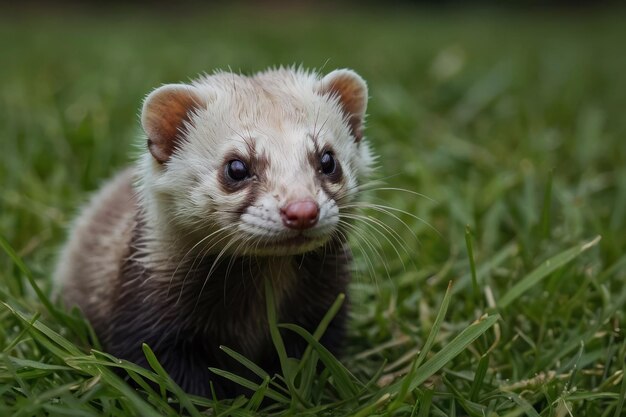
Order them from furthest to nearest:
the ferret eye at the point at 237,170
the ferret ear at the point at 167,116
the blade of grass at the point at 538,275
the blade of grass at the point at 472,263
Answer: the blade of grass at the point at 538,275 < the blade of grass at the point at 472,263 < the ferret ear at the point at 167,116 < the ferret eye at the point at 237,170

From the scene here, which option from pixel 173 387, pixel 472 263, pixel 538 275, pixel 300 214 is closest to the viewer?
pixel 300 214

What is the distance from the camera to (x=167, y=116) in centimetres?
279

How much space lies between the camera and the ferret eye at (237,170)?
261cm

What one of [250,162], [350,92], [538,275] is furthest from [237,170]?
[538,275]

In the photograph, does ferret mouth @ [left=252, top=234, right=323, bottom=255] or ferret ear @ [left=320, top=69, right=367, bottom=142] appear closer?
ferret mouth @ [left=252, top=234, right=323, bottom=255]

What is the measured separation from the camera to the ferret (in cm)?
258

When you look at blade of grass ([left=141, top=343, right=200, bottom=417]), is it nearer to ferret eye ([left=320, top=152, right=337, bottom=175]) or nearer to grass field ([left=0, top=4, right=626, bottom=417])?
Answer: grass field ([left=0, top=4, right=626, bottom=417])

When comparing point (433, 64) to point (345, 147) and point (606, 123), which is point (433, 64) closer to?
point (606, 123)

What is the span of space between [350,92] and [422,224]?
1234 mm

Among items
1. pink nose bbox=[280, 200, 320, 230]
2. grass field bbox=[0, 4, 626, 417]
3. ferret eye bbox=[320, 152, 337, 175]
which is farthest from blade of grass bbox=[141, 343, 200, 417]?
ferret eye bbox=[320, 152, 337, 175]

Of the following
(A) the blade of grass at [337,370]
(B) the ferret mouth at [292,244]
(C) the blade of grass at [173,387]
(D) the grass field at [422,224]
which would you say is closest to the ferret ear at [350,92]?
(D) the grass field at [422,224]

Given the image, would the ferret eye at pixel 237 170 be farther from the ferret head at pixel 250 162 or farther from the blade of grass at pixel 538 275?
the blade of grass at pixel 538 275

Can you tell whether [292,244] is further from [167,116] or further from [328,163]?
[167,116]

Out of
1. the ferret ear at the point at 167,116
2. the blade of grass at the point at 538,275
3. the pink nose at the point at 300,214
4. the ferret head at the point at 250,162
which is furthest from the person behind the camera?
the blade of grass at the point at 538,275
